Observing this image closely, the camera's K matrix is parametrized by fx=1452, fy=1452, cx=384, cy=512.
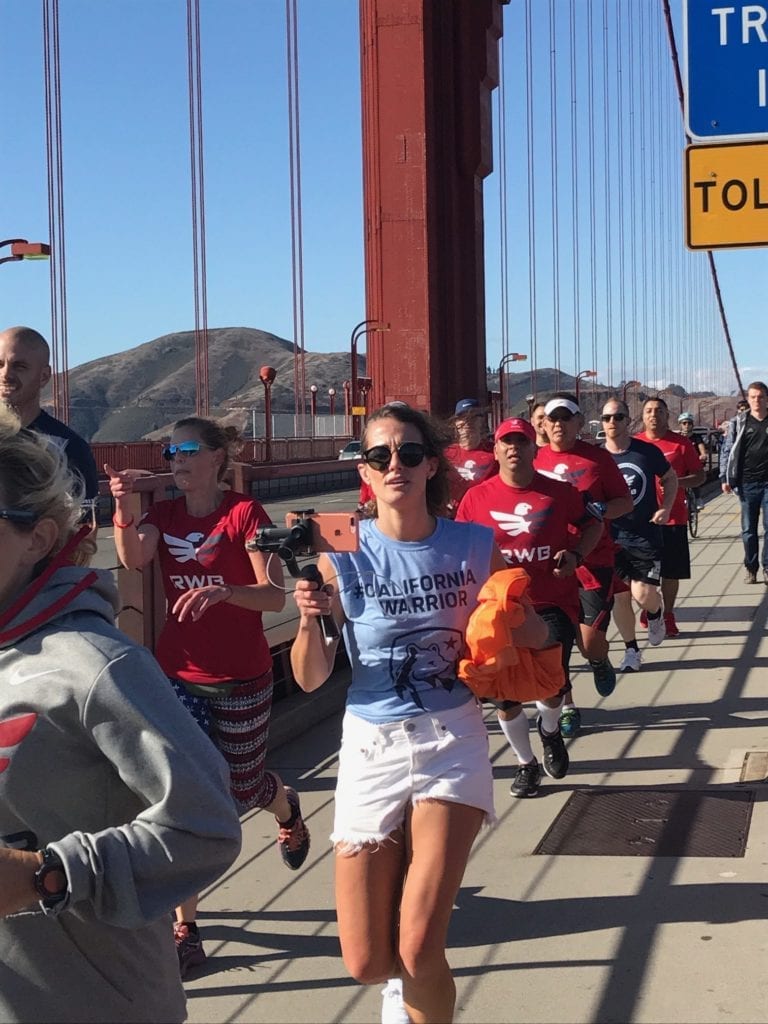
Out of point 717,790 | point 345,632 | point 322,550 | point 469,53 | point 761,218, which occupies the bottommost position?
point 717,790

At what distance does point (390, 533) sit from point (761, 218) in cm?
210

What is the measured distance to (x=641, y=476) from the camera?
8.91 meters

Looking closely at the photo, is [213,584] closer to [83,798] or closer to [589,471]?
[83,798]

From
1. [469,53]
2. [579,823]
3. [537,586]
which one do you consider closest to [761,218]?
[537,586]

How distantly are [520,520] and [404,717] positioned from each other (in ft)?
8.84

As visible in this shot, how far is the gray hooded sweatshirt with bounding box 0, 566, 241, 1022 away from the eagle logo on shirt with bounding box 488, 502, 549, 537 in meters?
4.20

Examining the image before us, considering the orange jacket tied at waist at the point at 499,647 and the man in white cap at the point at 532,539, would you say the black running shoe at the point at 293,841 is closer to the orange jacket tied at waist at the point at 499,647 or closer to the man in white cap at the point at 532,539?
the man in white cap at the point at 532,539

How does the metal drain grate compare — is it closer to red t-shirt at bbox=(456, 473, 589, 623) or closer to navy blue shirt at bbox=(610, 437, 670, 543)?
red t-shirt at bbox=(456, 473, 589, 623)

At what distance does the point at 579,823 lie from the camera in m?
5.51

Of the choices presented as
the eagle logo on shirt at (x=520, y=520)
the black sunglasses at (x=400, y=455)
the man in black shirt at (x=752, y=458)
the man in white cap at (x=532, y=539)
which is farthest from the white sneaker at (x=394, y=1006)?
the man in black shirt at (x=752, y=458)

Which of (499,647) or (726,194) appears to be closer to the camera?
(499,647)

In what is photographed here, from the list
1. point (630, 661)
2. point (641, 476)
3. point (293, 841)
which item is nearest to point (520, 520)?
point (293, 841)

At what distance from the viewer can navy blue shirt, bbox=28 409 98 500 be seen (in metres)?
4.06

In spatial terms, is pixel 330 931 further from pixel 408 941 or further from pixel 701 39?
pixel 701 39
